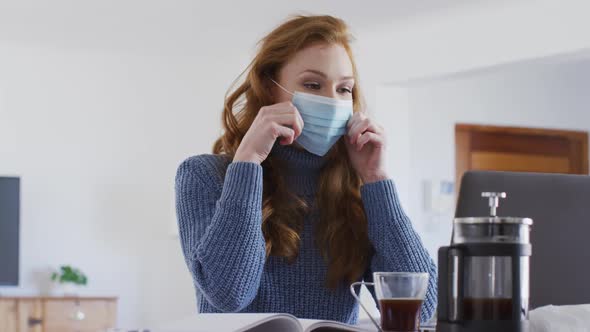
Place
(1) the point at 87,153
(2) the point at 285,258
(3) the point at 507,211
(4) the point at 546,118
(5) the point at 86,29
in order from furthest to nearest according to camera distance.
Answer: (4) the point at 546,118, (1) the point at 87,153, (5) the point at 86,29, (2) the point at 285,258, (3) the point at 507,211

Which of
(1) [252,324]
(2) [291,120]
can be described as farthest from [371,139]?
(1) [252,324]

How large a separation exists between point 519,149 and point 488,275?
5.13m

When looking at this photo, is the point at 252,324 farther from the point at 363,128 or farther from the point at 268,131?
the point at 363,128

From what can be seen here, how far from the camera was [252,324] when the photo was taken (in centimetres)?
92

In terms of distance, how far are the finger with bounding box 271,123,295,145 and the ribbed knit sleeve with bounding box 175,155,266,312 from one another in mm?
66

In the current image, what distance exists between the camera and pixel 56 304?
17.0 ft

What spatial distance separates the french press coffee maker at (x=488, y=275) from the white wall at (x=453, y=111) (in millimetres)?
4319

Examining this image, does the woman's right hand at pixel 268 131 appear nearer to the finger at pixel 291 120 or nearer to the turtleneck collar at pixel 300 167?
the finger at pixel 291 120

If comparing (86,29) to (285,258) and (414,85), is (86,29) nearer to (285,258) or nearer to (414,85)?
(414,85)

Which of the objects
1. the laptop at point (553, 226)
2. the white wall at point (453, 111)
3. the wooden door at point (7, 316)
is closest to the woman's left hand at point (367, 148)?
the laptop at point (553, 226)

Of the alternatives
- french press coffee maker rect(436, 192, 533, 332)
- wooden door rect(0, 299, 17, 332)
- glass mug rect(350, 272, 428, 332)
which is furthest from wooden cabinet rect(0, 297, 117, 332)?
french press coffee maker rect(436, 192, 533, 332)

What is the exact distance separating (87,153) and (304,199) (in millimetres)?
4035

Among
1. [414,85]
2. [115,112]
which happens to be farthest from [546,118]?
[115,112]

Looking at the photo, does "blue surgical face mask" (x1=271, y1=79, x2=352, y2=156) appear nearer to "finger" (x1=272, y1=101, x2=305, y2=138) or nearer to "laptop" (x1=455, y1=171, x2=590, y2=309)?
"finger" (x1=272, y1=101, x2=305, y2=138)
